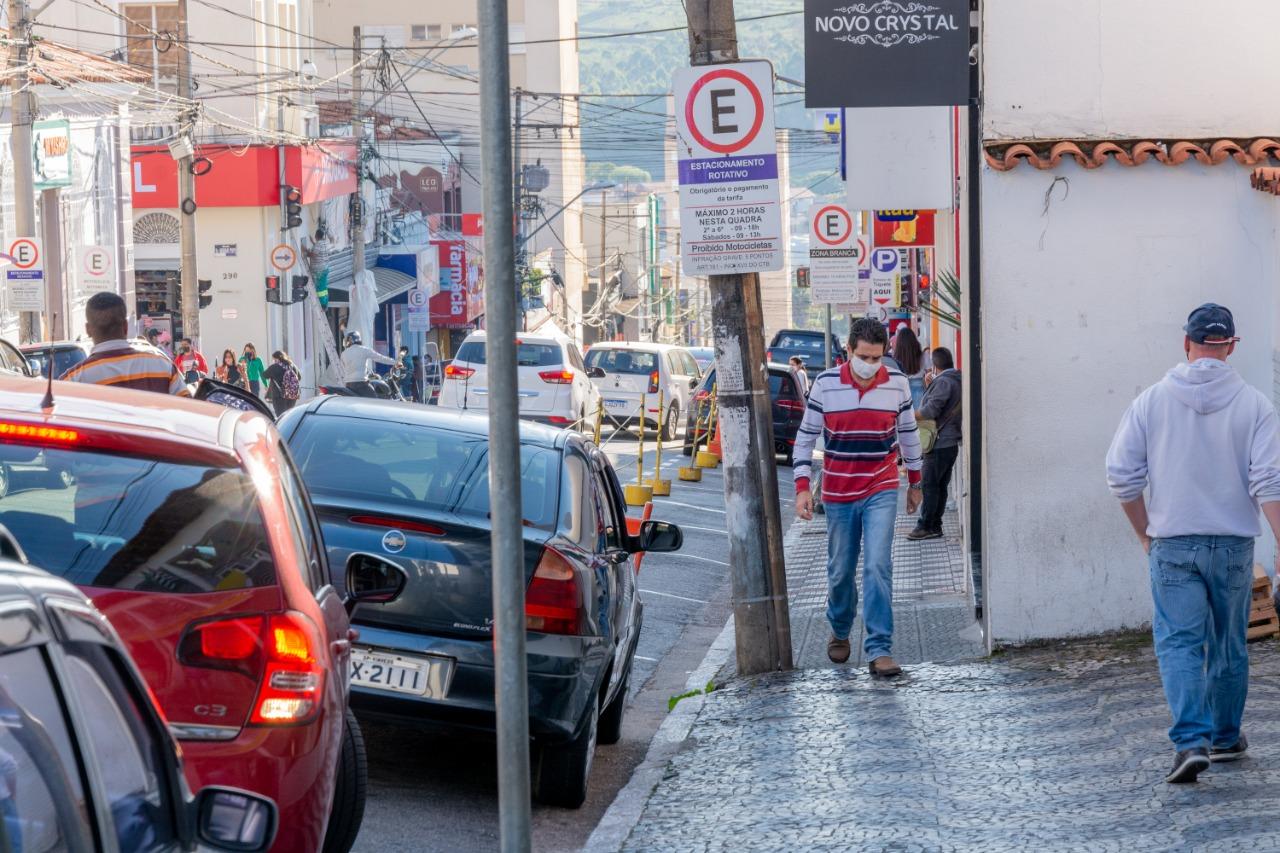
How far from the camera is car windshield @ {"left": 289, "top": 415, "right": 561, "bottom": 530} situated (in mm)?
7313

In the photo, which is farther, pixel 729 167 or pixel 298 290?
pixel 298 290

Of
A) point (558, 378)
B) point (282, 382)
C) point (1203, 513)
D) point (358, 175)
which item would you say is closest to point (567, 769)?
point (1203, 513)

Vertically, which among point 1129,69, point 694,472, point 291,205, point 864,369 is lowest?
point 694,472

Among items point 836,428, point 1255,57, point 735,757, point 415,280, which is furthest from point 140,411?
point 415,280

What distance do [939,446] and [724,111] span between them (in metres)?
7.70

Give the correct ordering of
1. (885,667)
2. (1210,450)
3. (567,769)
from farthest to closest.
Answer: (885,667) < (567,769) < (1210,450)

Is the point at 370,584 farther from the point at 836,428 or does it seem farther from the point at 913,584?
the point at 913,584

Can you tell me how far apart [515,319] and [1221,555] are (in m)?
3.26

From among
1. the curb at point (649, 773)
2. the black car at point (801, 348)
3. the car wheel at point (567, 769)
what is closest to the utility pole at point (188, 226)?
the black car at point (801, 348)

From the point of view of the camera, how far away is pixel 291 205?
47.4 m

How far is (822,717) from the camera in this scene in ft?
27.5

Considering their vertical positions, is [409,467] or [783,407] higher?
[409,467]

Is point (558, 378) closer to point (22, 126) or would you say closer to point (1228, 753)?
point (22, 126)

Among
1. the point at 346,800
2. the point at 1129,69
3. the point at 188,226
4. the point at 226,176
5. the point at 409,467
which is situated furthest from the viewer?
the point at 226,176
